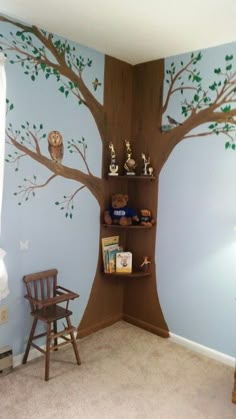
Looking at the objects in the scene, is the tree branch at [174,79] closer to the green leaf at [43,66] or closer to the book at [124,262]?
the green leaf at [43,66]

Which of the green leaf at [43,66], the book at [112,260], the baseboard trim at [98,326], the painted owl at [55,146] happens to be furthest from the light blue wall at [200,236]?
the green leaf at [43,66]

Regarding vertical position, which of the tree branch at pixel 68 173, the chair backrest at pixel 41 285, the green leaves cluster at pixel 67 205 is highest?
the tree branch at pixel 68 173

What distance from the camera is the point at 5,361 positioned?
239 centimetres

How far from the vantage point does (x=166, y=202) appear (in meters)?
3.00

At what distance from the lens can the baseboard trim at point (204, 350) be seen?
266 centimetres

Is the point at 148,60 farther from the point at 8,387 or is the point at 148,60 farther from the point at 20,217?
the point at 8,387

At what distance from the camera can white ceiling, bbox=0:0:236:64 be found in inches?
80.1

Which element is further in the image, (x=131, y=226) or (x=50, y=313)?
(x=131, y=226)

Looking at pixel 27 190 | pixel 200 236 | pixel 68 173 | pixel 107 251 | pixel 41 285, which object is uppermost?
pixel 68 173

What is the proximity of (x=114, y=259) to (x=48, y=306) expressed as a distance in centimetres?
79

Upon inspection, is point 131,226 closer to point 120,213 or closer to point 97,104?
point 120,213

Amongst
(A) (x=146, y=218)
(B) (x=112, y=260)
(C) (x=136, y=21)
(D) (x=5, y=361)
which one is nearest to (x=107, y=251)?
(B) (x=112, y=260)

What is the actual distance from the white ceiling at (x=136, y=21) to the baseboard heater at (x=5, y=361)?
7.49 feet

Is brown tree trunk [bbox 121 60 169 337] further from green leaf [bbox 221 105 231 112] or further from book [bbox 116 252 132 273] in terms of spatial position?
green leaf [bbox 221 105 231 112]
